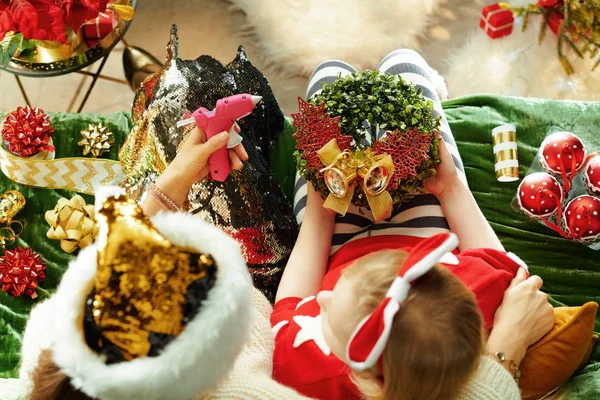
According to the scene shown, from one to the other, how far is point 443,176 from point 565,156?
328mm

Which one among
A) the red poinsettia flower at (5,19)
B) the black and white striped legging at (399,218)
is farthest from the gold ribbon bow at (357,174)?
the red poinsettia flower at (5,19)

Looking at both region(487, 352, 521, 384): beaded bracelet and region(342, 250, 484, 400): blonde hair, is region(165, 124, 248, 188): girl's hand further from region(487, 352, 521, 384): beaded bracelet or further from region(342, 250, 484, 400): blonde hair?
region(487, 352, 521, 384): beaded bracelet

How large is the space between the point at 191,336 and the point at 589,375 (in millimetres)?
842

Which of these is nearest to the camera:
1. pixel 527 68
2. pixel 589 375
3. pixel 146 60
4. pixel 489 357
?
pixel 489 357

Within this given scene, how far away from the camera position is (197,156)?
109 cm

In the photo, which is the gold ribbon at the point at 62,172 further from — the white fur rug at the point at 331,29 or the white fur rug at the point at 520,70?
the white fur rug at the point at 520,70

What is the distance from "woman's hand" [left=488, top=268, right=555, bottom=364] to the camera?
103 cm

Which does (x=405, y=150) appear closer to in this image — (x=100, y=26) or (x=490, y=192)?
(x=490, y=192)

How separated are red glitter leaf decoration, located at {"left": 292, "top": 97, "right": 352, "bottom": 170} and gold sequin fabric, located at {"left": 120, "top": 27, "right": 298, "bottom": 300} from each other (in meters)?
0.14

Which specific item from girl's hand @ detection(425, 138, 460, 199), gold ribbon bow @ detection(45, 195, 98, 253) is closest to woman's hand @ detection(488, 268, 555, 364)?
girl's hand @ detection(425, 138, 460, 199)

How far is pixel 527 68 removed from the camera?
222 centimetres

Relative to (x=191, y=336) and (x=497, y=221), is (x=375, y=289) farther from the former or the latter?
(x=497, y=221)

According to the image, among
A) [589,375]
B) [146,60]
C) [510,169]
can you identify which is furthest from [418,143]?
[146,60]

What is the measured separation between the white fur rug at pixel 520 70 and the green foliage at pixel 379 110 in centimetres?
105
